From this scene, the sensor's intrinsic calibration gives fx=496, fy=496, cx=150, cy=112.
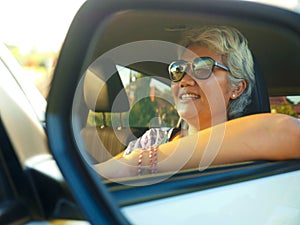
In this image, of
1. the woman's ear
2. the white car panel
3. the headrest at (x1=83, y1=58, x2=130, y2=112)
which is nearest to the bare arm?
the white car panel

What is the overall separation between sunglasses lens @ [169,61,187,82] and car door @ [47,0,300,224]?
7.8 inches

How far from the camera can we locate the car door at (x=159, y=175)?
4.66 ft

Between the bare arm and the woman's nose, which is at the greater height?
the woman's nose

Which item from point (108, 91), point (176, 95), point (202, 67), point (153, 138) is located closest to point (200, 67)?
point (202, 67)

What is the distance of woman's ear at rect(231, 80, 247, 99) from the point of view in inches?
102

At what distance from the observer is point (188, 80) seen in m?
2.50

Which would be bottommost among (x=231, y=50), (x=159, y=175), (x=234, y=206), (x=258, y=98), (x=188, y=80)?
(x=234, y=206)

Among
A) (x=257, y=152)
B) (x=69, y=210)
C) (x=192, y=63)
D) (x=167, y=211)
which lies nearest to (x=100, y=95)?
(x=192, y=63)

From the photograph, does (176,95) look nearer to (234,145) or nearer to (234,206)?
Result: (234,145)

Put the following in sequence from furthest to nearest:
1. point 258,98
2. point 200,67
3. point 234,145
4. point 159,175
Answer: point 258,98 → point 200,67 → point 234,145 → point 159,175

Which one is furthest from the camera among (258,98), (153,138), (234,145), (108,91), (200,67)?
(108,91)

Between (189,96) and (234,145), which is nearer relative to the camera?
(234,145)

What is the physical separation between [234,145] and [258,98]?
746 mm

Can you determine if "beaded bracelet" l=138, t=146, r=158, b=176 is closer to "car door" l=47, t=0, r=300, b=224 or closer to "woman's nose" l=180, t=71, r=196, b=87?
"car door" l=47, t=0, r=300, b=224
